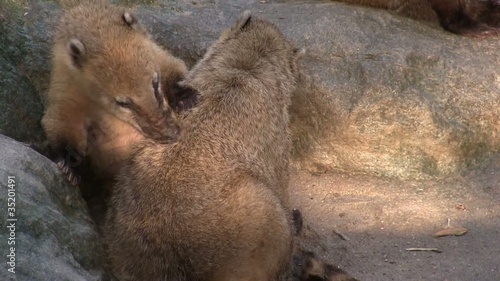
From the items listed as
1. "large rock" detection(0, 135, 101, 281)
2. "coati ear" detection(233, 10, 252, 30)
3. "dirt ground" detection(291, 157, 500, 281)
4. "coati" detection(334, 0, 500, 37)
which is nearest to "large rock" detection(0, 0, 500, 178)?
"dirt ground" detection(291, 157, 500, 281)

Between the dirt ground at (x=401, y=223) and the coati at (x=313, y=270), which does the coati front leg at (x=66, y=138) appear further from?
the dirt ground at (x=401, y=223)

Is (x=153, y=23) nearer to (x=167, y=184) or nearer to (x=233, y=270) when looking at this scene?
(x=167, y=184)

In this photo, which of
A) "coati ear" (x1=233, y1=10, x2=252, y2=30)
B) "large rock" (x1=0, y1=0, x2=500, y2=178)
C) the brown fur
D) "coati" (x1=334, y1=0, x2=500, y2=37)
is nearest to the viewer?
the brown fur

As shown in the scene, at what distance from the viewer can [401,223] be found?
5695 mm

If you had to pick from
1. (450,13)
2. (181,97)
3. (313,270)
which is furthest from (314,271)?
(450,13)

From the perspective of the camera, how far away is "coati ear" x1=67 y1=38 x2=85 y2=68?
496 centimetres

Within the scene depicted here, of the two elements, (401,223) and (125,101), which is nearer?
(125,101)

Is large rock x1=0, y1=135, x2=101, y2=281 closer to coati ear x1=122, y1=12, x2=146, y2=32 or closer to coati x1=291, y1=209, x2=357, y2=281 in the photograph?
coati ear x1=122, y1=12, x2=146, y2=32

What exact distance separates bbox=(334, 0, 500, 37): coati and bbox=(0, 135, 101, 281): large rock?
3.50 metres

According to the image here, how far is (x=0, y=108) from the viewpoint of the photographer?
5484mm

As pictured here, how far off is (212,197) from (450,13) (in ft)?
11.5

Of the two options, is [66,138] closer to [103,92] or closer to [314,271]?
[103,92]

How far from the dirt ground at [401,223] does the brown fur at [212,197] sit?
678 millimetres

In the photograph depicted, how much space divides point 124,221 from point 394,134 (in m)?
2.48
